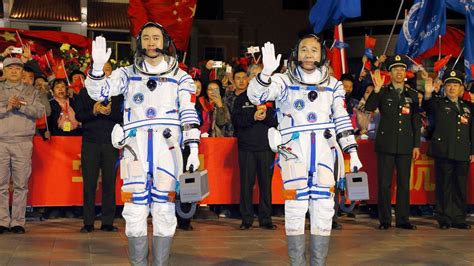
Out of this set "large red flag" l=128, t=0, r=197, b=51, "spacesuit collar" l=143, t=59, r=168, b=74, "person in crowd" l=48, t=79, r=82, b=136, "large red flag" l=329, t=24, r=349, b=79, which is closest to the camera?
"spacesuit collar" l=143, t=59, r=168, b=74

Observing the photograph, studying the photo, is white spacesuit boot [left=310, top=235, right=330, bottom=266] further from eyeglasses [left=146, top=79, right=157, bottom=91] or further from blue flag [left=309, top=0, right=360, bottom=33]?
blue flag [left=309, top=0, right=360, bottom=33]

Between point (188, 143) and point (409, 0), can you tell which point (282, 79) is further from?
point (409, 0)

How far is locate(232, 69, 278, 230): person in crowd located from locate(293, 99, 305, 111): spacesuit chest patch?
11.6 ft

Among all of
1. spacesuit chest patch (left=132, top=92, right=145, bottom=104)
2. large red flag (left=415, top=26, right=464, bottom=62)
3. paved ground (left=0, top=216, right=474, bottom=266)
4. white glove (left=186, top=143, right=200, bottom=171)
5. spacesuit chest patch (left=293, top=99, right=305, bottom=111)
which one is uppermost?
large red flag (left=415, top=26, right=464, bottom=62)

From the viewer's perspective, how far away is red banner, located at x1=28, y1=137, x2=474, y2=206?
10.9 meters

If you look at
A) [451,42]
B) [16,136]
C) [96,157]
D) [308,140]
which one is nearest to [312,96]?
[308,140]

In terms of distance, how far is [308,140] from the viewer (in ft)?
22.5

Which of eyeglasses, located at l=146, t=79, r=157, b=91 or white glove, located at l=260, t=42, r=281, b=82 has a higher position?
white glove, located at l=260, t=42, r=281, b=82

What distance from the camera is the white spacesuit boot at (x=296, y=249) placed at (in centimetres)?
683

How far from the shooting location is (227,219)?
11570 millimetres

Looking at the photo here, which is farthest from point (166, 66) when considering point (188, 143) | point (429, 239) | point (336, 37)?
point (336, 37)

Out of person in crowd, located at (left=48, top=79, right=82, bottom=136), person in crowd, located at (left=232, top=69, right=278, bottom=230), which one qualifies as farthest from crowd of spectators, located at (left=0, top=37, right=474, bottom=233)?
person in crowd, located at (left=232, top=69, right=278, bottom=230)

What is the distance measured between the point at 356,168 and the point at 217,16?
3061cm

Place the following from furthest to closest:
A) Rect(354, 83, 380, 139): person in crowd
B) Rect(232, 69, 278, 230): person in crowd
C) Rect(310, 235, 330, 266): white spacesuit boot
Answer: Rect(354, 83, 380, 139): person in crowd → Rect(232, 69, 278, 230): person in crowd → Rect(310, 235, 330, 266): white spacesuit boot
